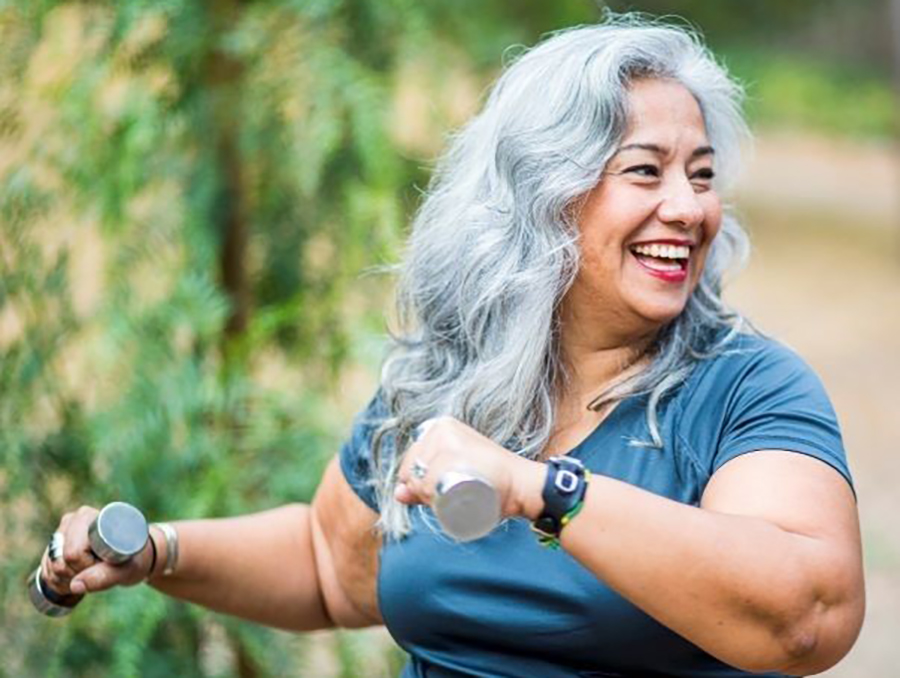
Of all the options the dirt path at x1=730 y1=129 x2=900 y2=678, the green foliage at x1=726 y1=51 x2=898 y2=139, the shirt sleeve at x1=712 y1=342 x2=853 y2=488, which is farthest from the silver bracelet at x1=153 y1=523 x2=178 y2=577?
the green foliage at x1=726 y1=51 x2=898 y2=139

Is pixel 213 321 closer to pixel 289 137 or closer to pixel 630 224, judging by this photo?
pixel 289 137

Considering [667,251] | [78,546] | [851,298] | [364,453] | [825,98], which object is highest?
[667,251]

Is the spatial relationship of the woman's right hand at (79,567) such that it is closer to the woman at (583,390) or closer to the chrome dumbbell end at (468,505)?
the woman at (583,390)

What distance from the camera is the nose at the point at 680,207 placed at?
2330 millimetres

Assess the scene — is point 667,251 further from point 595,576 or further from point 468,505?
point 468,505

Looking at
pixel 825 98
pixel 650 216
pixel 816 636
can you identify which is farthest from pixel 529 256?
pixel 825 98

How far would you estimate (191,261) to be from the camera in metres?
3.67

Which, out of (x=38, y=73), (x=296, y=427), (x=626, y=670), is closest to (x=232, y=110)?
(x=38, y=73)

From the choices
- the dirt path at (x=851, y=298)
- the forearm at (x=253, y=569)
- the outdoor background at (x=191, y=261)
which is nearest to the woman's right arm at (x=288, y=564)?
the forearm at (x=253, y=569)

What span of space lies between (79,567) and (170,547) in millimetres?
184

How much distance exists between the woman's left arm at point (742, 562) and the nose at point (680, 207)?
421mm

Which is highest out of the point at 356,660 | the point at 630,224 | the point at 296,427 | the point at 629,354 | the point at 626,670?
the point at 630,224

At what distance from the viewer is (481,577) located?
7.59 feet

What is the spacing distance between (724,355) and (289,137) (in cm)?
161
